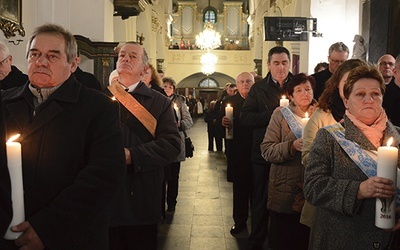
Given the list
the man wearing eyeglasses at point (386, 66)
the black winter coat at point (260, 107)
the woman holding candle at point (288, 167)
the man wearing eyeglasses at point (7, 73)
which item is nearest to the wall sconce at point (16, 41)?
the man wearing eyeglasses at point (7, 73)

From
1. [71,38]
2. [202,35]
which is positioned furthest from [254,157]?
[202,35]

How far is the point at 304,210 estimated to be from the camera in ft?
10.9

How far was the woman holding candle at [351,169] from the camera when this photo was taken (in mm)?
2457

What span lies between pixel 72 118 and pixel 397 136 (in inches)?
65.1

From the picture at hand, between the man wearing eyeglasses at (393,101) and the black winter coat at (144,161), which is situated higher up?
the man wearing eyeglasses at (393,101)

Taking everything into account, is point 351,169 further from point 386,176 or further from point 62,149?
point 62,149

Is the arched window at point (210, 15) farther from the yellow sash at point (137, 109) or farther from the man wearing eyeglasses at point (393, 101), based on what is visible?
the yellow sash at point (137, 109)

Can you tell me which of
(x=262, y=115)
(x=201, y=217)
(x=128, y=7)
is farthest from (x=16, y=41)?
(x=262, y=115)

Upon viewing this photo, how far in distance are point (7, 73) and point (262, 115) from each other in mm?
2283

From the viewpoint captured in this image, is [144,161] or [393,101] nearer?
[144,161]

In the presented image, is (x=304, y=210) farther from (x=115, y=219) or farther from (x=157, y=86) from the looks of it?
(x=157, y=86)

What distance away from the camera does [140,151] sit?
296cm

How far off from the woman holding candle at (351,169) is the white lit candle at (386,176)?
12cm

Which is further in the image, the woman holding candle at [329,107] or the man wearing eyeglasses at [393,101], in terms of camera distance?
the man wearing eyeglasses at [393,101]
